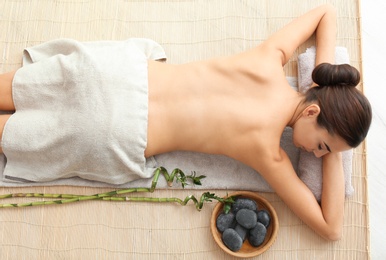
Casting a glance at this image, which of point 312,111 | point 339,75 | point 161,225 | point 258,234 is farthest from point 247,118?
point 161,225

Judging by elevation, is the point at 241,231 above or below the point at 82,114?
below

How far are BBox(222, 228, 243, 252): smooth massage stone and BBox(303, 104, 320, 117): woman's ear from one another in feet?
1.65

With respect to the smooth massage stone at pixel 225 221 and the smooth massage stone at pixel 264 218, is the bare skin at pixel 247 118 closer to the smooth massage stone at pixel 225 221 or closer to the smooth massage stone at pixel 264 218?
the smooth massage stone at pixel 264 218

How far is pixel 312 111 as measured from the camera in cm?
134

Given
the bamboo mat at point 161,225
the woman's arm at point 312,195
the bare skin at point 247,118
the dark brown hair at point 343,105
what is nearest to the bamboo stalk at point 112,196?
the bamboo mat at point 161,225

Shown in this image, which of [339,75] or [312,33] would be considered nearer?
[339,75]

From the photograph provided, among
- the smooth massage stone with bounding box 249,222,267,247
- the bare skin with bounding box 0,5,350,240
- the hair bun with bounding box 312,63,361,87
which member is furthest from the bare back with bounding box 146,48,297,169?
the smooth massage stone with bounding box 249,222,267,247

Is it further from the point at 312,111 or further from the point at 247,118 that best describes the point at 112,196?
the point at 312,111

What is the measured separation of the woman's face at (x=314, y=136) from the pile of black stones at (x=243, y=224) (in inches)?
12.1

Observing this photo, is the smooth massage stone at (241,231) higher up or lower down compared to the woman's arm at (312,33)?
lower down

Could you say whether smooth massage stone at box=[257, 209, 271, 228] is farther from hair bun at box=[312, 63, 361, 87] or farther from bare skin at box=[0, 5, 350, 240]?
hair bun at box=[312, 63, 361, 87]

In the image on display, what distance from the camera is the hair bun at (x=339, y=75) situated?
132 centimetres

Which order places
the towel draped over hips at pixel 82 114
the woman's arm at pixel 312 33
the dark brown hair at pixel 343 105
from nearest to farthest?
the dark brown hair at pixel 343 105
the towel draped over hips at pixel 82 114
the woman's arm at pixel 312 33

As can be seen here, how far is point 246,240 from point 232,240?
90 millimetres
